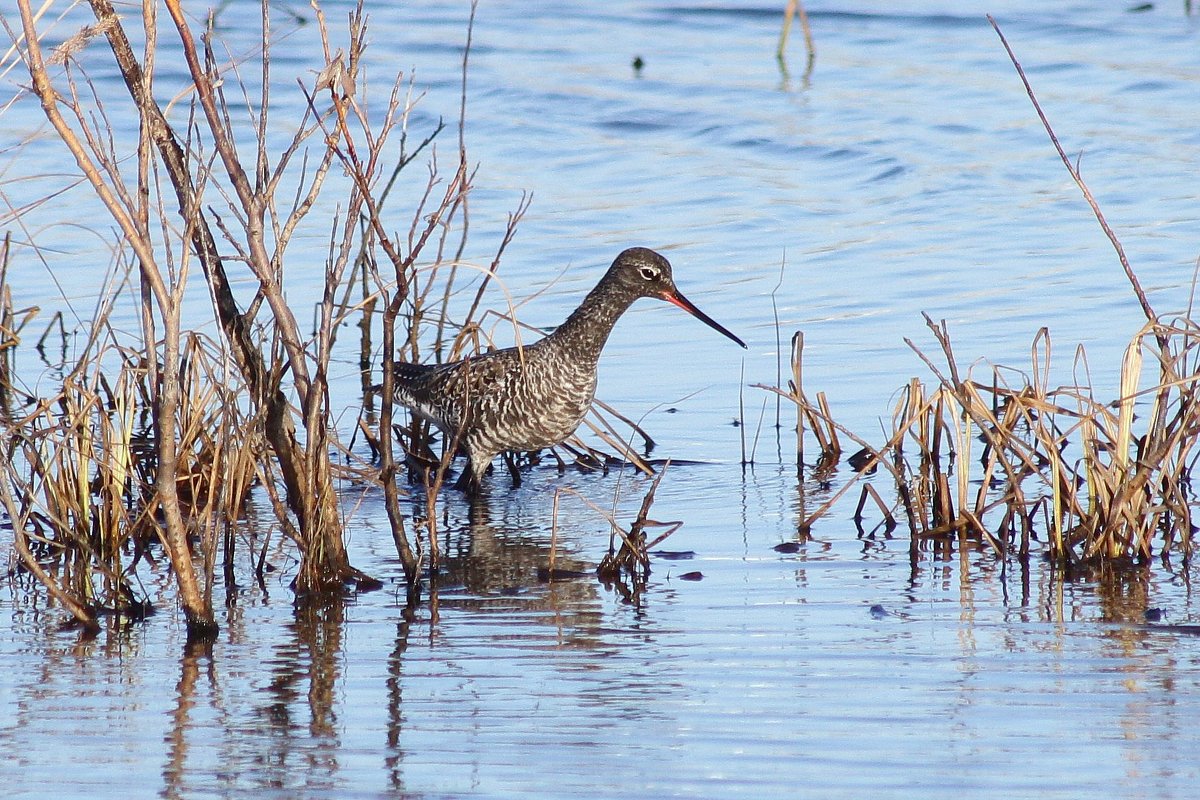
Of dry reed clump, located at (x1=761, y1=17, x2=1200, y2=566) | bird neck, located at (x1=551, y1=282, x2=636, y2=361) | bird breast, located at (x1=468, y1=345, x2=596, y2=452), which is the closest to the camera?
dry reed clump, located at (x1=761, y1=17, x2=1200, y2=566)

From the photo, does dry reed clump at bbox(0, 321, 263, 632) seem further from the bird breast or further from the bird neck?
the bird neck

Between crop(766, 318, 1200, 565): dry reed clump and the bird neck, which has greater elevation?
the bird neck

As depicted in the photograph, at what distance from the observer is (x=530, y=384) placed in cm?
777

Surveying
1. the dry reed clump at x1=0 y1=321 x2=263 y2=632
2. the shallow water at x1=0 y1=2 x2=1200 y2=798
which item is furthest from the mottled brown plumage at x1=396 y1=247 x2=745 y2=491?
the dry reed clump at x1=0 y1=321 x2=263 y2=632

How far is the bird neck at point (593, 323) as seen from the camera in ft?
26.8

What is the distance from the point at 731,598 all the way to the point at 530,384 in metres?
2.16

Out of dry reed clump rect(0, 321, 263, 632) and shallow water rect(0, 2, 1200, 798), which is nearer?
shallow water rect(0, 2, 1200, 798)

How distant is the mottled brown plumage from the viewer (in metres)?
7.77

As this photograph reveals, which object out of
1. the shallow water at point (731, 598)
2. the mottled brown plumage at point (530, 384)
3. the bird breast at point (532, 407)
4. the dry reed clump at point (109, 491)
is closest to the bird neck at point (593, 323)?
the mottled brown plumage at point (530, 384)

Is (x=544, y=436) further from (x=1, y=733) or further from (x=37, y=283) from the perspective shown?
(x=37, y=283)

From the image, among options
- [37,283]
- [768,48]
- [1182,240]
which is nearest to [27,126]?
[37,283]

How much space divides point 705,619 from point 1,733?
7.30 ft

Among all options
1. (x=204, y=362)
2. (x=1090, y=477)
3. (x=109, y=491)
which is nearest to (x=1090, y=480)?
(x=1090, y=477)

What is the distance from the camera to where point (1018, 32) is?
1986cm
